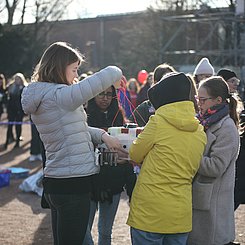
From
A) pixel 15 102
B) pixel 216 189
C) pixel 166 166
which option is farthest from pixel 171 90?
pixel 15 102

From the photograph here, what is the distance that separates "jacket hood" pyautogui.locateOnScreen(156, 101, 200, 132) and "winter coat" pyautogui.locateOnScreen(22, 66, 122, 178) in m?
0.38

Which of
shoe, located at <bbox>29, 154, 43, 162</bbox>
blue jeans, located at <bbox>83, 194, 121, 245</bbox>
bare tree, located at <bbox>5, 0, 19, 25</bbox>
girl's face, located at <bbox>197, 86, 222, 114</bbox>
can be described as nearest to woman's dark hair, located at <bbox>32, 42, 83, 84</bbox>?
girl's face, located at <bbox>197, 86, 222, 114</bbox>

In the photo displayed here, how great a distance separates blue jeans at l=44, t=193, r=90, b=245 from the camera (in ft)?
11.7

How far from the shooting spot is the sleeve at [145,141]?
11.2 feet

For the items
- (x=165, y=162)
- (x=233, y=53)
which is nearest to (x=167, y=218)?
(x=165, y=162)

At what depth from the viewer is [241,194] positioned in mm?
4926

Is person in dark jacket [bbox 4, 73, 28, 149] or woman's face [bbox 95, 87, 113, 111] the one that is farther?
person in dark jacket [bbox 4, 73, 28, 149]

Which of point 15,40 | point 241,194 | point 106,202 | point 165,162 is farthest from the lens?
point 15,40

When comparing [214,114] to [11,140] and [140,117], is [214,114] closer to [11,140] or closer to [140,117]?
[140,117]

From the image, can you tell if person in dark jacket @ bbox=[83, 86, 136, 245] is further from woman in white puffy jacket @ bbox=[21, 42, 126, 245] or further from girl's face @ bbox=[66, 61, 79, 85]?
girl's face @ bbox=[66, 61, 79, 85]

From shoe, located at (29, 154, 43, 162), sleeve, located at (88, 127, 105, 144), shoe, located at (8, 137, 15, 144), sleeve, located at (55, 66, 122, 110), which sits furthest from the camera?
shoe, located at (8, 137, 15, 144)

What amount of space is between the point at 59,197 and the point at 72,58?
0.92 m

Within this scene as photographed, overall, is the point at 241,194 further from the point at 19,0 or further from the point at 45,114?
the point at 19,0

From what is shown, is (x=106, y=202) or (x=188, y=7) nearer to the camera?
(x=106, y=202)
